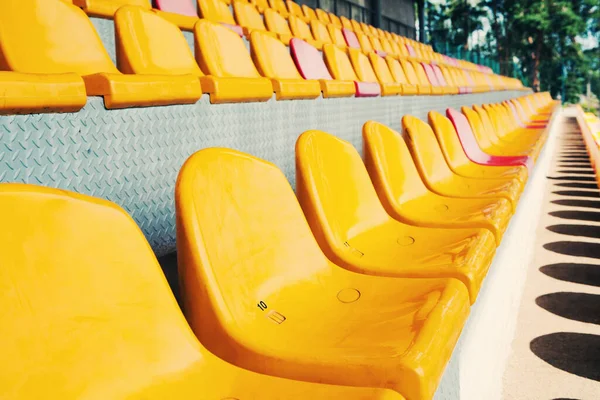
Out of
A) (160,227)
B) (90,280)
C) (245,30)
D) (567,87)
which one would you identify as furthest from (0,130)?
(567,87)

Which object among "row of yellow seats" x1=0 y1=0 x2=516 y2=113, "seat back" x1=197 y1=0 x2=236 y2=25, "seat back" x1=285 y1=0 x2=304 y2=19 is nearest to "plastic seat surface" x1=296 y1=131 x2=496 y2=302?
"row of yellow seats" x1=0 y1=0 x2=516 y2=113

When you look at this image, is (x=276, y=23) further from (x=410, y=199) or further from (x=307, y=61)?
(x=410, y=199)

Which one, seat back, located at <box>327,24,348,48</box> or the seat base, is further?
seat back, located at <box>327,24,348,48</box>

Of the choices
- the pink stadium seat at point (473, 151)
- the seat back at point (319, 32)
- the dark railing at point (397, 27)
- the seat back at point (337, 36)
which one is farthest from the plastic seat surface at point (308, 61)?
the dark railing at point (397, 27)

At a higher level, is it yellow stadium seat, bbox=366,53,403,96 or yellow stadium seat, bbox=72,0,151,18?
yellow stadium seat, bbox=72,0,151,18

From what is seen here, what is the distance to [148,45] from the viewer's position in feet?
4.97

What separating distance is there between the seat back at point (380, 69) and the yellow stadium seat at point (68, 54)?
1.84 metres

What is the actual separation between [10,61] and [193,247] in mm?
664

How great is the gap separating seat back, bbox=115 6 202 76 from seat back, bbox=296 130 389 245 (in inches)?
19.4

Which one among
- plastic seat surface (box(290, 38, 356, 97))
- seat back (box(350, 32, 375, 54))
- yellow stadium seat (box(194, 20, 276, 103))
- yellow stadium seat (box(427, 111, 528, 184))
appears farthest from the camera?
seat back (box(350, 32, 375, 54))

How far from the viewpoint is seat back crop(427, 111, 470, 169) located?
247 cm

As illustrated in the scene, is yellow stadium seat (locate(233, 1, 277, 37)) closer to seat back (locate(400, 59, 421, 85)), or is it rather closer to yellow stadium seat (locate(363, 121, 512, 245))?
seat back (locate(400, 59, 421, 85))

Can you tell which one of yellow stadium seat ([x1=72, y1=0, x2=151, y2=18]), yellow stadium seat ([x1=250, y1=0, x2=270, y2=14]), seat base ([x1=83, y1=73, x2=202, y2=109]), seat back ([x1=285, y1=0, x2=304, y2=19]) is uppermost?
seat back ([x1=285, y1=0, x2=304, y2=19])

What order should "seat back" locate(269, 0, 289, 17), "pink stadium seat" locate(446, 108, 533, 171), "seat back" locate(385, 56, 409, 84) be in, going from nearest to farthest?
"pink stadium seat" locate(446, 108, 533, 171), "seat back" locate(385, 56, 409, 84), "seat back" locate(269, 0, 289, 17)
